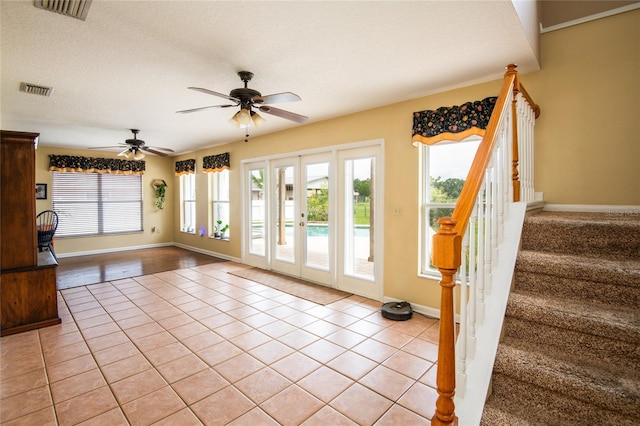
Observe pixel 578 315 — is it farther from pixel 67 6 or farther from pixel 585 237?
pixel 67 6

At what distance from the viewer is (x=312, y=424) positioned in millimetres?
1905

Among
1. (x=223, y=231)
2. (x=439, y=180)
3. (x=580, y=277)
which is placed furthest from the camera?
(x=223, y=231)

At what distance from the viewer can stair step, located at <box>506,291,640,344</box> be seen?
139 cm

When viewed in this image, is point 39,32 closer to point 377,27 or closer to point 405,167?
point 377,27

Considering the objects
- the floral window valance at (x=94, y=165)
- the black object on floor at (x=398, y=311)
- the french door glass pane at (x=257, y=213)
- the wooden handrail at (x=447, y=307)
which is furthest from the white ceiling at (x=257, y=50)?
the floral window valance at (x=94, y=165)

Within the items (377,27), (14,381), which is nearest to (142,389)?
(14,381)

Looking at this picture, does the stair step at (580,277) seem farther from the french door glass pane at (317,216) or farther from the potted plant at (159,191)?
the potted plant at (159,191)

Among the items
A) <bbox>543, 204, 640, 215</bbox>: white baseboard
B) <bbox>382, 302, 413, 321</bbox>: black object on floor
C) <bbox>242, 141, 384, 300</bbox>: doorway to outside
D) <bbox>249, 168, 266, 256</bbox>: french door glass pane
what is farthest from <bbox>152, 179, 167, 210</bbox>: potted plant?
<bbox>543, 204, 640, 215</bbox>: white baseboard

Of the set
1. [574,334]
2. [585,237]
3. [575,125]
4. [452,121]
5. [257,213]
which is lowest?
[574,334]

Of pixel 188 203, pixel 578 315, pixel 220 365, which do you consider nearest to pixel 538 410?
pixel 578 315

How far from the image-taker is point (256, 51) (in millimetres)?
2533

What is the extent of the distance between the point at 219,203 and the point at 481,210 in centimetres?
659

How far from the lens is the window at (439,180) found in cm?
350

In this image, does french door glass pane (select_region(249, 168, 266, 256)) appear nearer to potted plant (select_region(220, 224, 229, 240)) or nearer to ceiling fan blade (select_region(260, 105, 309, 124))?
potted plant (select_region(220, 224, 229, 240))
